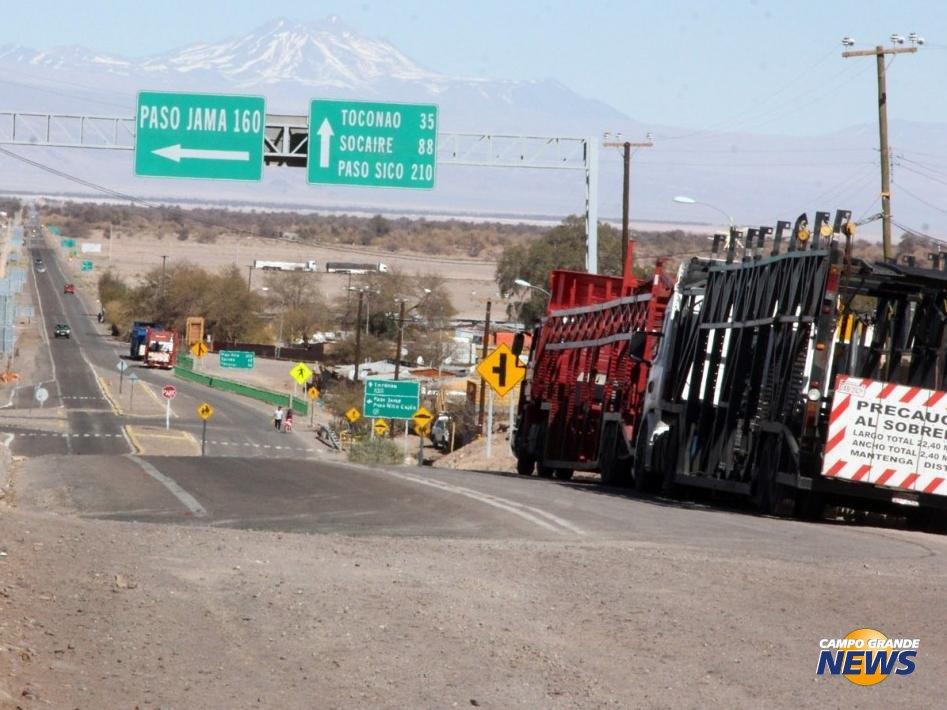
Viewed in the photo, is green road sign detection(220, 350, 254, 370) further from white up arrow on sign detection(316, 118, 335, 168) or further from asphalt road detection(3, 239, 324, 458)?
white up arrow on sign detection(316, 118, 335, 168)

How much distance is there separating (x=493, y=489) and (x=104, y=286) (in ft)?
454

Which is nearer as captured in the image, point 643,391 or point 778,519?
point 778,519

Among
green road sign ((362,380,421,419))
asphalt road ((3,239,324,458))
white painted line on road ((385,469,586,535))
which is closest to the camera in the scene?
white painted line on road ((385,469,586,535))

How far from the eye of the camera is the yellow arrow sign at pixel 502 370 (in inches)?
1396

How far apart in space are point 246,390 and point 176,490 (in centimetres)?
7408

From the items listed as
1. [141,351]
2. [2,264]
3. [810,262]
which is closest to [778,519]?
[810,262]

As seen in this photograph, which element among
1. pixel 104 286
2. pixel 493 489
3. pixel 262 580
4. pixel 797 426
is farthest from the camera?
pixel 104 286

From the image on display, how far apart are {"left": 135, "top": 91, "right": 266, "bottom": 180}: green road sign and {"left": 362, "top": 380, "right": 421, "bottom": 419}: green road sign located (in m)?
19.1

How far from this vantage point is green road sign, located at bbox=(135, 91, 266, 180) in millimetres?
34625

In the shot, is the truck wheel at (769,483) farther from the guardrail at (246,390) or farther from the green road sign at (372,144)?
the guardrail at (246,390)

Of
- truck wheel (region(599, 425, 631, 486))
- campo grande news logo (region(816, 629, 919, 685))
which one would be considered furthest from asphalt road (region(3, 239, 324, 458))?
campo grande news logo (region(816, 629, 919, 685))

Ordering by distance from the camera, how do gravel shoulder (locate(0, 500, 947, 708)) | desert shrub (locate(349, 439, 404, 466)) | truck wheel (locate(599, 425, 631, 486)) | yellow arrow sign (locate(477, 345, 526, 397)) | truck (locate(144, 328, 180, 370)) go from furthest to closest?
truck (locate(144, 328, 180, 370)), desert shrub (locate(349, 439, 404, 466)), yellow arrow sign (locate(477, 345, 526, 397)), truck wheel (locate(599, 425, 631, 486)), gravel shoulder (locate(0, 500, 947, 708))

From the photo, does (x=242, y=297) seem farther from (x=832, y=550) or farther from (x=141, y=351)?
(x=832, y=550)

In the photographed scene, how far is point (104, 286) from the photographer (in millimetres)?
152625
